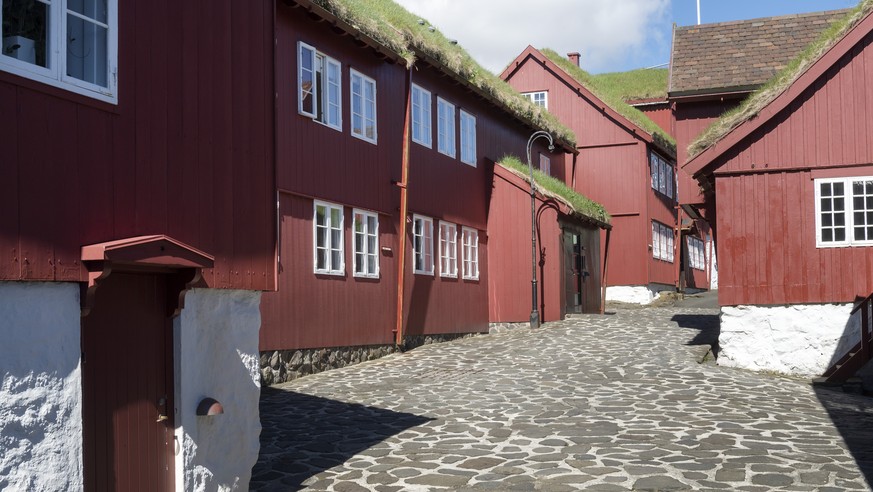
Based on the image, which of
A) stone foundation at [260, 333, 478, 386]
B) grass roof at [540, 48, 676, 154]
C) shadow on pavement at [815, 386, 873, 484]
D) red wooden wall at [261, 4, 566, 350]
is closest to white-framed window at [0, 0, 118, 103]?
shadow on pavement at [815, 386, 873, 484]

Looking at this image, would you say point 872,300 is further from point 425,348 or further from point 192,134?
point 192,134

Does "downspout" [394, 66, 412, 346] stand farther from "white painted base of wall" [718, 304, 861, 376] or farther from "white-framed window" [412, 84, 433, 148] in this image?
"white painted base of wall" [718, 304, 861, 376]

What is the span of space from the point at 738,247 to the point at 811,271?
47.5 inches

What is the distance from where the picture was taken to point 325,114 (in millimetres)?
15578

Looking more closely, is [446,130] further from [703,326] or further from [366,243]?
[703,326]

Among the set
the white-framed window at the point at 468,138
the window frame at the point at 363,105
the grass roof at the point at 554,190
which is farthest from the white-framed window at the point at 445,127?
the window frame at the point at 363,105

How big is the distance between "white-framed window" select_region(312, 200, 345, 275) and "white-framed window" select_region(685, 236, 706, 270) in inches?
944

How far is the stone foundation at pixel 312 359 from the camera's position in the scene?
14.0 metres

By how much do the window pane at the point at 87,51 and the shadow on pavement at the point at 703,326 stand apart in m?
13.0

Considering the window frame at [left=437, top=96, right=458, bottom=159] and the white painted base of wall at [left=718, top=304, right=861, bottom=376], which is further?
the window frame at [left=437, top=96, right=458, bottom=159]

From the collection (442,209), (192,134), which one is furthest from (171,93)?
(442,209)

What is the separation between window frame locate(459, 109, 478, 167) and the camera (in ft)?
70.9

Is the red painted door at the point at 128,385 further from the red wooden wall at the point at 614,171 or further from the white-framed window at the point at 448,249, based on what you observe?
the red wooden wall at the point at 614,171

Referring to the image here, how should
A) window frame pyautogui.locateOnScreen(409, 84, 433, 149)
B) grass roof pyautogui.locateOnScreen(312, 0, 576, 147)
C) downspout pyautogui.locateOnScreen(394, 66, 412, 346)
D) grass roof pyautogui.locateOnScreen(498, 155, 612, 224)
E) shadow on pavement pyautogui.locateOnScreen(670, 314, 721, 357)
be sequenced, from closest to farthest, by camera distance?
grass roof pyautogui.locateOnScreen(312, 0, 576, 147) < downspout pyautogui.locateOnScreen(394, 66, 412, 346) < shadow on pavement pyautogui.locateOnScreen(670, 314, 721, 357) < window frame pyautogui.locateOnScreen(409, 84, 433, 149) < grass roof pyautogui.locateOnScreen(498, 155, 612, 224)
